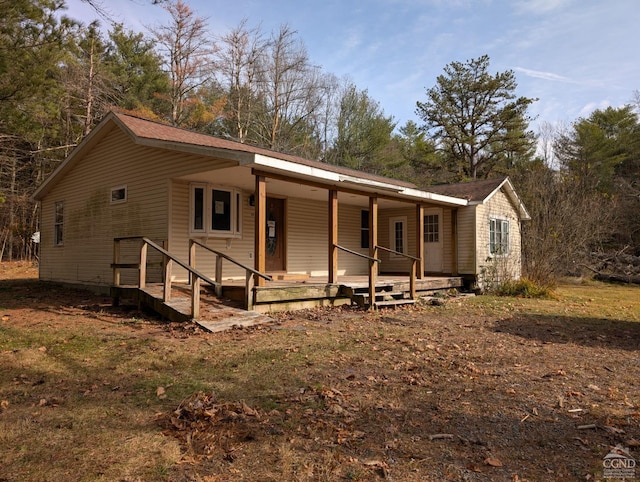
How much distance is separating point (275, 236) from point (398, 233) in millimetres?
5697

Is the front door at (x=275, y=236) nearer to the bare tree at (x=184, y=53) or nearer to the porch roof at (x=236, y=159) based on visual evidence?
the porch roof at (x=236, y=159)

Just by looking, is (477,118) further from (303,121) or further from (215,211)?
(215,211)

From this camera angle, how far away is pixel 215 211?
427 inches

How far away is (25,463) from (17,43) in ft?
36.4

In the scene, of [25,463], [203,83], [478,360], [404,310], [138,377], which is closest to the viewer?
[25,463]

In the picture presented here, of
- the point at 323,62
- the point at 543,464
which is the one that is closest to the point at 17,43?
the point at 543,464

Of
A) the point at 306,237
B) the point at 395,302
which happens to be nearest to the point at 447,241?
the point at 306,237

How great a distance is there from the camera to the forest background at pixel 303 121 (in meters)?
14.8

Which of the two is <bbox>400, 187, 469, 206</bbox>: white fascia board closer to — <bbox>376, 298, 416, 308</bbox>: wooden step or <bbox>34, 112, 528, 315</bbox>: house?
<bbox>34, 112, 528, 315</bbox>: house

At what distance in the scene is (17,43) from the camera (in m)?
10.6

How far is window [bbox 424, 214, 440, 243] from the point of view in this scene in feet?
53.2

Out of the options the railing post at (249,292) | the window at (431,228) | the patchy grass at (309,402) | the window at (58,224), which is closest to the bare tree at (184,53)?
the window at (58,224)

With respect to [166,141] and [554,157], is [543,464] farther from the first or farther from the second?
[554,157]

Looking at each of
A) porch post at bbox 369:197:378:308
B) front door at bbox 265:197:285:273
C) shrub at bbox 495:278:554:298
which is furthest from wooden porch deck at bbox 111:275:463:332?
shrub at bbox 495:278:554:298
